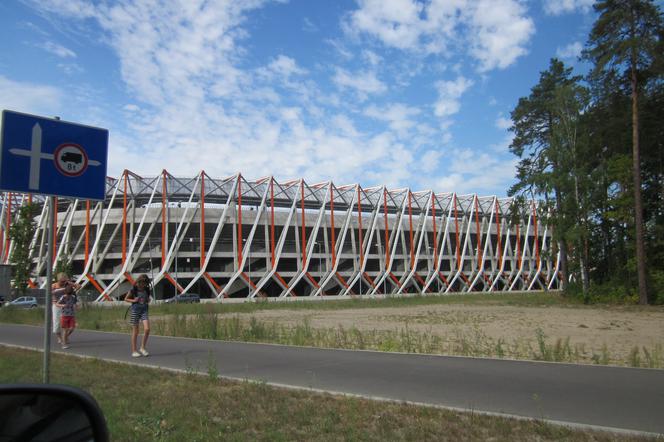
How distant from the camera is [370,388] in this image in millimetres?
7574

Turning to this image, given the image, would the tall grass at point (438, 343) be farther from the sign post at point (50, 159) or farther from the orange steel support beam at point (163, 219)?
the orange steel support beam at point (163, 219)

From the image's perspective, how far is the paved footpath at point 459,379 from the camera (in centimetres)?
628

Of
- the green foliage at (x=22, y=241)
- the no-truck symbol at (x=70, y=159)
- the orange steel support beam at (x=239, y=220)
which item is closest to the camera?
the no-truck symbol at (x=70, y=159)

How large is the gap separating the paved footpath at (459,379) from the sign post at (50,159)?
389cm

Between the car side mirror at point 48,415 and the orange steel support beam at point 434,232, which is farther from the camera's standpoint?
the orange steel support beam at point 434,232

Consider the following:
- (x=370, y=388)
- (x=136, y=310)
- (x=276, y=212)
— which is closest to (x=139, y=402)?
(x=370, y=388)

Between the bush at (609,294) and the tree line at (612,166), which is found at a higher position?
the tree line at (612,166)

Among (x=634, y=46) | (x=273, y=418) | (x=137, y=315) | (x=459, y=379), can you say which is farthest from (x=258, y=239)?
(x=273, y=418)

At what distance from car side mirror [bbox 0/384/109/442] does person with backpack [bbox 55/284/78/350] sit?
12.3m

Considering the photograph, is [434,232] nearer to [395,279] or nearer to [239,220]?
[395,279]

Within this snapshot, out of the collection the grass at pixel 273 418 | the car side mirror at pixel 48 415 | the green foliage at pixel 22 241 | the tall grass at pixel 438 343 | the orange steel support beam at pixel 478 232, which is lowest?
the tall grass at pixel 438 343

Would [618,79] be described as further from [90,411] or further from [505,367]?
[90,411]

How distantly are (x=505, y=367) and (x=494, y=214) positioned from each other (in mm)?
77787

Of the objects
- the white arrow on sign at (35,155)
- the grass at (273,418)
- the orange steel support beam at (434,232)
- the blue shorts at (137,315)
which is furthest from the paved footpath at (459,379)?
the orange steel support beam at (434,232)
